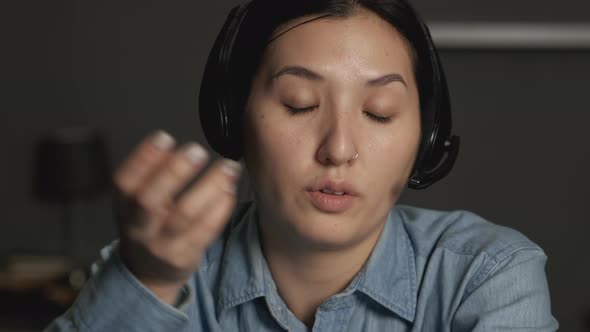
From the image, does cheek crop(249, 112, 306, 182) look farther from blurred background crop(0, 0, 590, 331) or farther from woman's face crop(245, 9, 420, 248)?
blurred background crop(0, 0, 590, 331)

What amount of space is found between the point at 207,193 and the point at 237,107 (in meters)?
0.48

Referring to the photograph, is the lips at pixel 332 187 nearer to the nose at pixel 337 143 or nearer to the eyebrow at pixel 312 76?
the nose at pixel 337 143

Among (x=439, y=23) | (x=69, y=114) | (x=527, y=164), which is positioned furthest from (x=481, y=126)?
(x=69, y=114)

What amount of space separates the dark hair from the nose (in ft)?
0.54

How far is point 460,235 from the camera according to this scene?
1.23m

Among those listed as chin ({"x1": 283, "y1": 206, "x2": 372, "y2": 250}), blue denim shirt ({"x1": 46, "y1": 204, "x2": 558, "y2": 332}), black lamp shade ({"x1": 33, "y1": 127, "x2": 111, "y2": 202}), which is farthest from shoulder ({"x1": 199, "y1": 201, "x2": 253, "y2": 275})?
black lamp shade ({"x1": 33, "y1": 127, "x2": 111, "y2": 202})

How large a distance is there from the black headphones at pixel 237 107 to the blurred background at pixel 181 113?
1.50m

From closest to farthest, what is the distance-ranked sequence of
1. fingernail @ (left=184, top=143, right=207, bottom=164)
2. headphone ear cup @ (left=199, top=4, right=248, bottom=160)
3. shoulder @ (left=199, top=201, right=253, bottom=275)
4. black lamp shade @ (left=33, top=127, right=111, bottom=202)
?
Answer: fingernail @ (left=184, top=143, right=207, bottom=164) → headphone ear cup @ (left=199, top=4, right=248, bottom=160) → shoulder @ (left=199, top=201, right=253, bottom=275) → black lamp shade @ (left=33, top=127, right=111, bottom=202)

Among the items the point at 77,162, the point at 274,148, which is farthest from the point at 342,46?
the point at 77,162

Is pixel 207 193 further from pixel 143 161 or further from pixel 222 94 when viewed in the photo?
pixel 222 94

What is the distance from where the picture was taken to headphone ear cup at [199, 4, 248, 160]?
3.65ft

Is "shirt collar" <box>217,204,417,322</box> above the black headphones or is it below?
below

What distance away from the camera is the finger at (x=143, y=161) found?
0.67 meters

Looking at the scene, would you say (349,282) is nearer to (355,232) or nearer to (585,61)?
(355,232)
